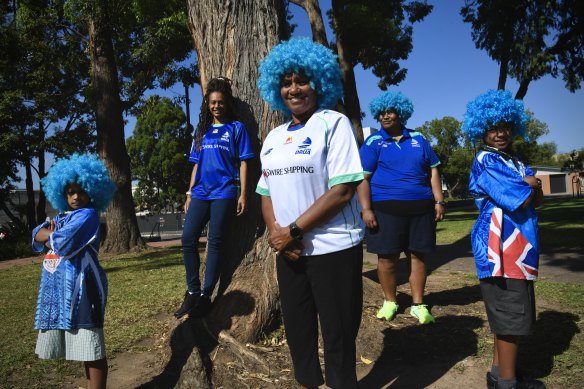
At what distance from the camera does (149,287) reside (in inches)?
263

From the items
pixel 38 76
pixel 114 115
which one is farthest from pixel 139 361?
pixel 38 76

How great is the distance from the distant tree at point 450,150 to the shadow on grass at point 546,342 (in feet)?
200

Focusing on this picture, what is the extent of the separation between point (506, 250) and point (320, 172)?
1293 mm

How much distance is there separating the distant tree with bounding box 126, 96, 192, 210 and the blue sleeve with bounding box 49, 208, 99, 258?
39007 mm

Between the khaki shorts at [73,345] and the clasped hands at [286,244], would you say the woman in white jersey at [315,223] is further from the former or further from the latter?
the khaki shorts at [73,345]

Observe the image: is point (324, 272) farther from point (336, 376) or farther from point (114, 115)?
point (114, 115)

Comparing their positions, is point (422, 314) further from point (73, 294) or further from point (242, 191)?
point (73, 294)

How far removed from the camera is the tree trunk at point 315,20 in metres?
11.8

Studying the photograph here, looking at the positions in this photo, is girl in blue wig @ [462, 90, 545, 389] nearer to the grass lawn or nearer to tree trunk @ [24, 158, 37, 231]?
the grass lawn

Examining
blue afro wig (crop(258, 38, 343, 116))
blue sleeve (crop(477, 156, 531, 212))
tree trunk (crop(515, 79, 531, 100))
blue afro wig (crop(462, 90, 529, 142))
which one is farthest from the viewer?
tree trunk (crop(515, 79, 531, 100))

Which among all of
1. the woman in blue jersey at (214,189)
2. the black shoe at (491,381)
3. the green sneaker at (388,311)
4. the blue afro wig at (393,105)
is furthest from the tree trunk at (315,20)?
the black shoe at (491,381)

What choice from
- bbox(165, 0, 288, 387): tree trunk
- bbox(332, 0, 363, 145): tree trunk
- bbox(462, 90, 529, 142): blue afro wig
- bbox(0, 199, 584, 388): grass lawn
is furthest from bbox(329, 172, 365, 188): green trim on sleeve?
bbox(332, 0, 363, 145): tree trunk

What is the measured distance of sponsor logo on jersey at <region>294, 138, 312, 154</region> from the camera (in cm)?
228

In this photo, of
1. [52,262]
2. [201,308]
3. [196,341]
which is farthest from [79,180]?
[196,341]
